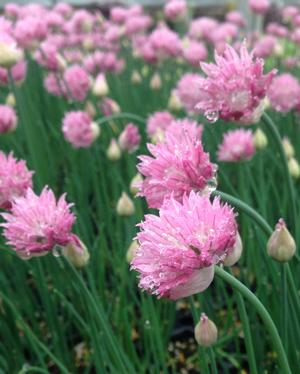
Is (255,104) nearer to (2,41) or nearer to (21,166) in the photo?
(21,166)

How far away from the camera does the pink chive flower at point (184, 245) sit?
23.5 inches

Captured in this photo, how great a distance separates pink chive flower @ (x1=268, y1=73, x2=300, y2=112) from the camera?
1.63 metres

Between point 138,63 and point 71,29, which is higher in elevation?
point 71,29

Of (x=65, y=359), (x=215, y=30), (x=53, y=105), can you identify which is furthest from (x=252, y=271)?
(x=215, y=30)

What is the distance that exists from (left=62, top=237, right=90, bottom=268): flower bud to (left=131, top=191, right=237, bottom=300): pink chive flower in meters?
0.28

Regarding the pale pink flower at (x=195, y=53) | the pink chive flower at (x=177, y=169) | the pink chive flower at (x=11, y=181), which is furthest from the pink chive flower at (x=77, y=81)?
the pink chive flower at (x=177, y=169)

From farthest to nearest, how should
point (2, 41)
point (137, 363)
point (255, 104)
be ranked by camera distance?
point (2, 41), point (137, 363), point (255, 104)

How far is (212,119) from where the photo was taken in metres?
0.94

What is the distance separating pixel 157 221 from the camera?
623 mm

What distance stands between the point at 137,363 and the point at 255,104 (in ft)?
2.15

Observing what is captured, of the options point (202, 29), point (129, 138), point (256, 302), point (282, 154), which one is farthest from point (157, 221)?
point (202, 29)

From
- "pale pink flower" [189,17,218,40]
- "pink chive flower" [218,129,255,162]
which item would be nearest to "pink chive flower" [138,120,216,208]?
"pink chive flower" [218,129,255,162]

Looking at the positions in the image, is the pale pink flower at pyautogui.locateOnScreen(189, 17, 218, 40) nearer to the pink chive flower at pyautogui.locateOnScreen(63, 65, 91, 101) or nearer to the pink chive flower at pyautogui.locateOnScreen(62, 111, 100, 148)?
the pink chive flower at pyautogui.locateOnScreen(63, 65, 91, 101)

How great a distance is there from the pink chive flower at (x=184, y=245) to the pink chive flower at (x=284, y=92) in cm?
108
